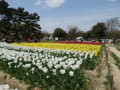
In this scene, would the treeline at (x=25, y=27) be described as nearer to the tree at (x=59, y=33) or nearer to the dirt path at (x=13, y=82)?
the tree at (x=59, y=33)

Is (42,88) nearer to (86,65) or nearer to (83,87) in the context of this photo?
(83,87)

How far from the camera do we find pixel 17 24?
2947 centimetres

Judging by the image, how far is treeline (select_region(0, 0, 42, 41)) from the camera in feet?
88.5

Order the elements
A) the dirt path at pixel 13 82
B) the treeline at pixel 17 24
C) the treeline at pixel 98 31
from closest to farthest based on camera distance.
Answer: the dirt path at pixel 13 82, the treeline at pixel 17 24, the treeline at pixel 98 31

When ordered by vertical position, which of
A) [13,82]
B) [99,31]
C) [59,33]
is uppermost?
[99,31]

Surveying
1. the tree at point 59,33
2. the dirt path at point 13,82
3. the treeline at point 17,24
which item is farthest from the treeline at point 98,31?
the dirt path at point 13,82

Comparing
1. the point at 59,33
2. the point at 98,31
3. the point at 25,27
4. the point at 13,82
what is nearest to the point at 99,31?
the point at 98,31

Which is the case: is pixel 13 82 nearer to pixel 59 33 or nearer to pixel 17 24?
pixel 17 24

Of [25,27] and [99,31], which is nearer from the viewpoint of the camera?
[25,27]

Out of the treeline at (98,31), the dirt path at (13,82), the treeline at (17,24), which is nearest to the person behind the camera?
the dirt path at (13,82)

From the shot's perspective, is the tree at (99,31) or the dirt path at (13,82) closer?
the dirt path at (13,82)

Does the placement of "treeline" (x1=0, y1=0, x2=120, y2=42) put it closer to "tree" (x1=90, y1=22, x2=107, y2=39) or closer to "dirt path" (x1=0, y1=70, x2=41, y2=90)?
"tree" (x1=90, y1=22, x2=107, y2=39)

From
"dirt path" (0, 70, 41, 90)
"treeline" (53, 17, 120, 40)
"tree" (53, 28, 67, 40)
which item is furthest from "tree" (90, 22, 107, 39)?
"dirt path" (0, 70, 41, 90)

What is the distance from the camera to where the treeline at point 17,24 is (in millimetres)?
26969
